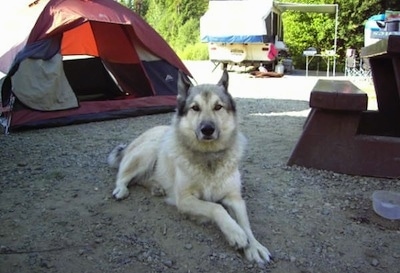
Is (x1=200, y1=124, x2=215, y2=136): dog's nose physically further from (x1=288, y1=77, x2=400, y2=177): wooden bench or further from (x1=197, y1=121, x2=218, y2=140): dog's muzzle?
(x1=288, y1=77, x2=400, y2=177): wooden bench

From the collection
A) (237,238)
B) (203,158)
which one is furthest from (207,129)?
(237,238)

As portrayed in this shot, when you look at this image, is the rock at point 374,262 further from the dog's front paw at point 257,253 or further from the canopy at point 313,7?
the canopy at point 313,7

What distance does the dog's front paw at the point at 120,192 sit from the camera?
3.22m

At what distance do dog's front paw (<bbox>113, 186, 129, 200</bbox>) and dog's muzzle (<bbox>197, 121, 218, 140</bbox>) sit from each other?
821 millimetres

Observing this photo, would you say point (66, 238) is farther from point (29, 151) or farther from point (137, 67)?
point (137, 67)

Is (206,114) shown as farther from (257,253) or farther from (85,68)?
(85,68)

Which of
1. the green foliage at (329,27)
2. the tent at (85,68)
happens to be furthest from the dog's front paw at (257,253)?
the green foliage at (329,27)

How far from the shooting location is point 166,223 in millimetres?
2785

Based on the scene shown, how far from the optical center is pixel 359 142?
148 inches

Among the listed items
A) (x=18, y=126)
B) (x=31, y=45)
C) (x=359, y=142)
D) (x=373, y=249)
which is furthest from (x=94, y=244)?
(x=31, y=45)

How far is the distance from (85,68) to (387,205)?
6.48 meters

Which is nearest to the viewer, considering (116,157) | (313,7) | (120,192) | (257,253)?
(257,253)

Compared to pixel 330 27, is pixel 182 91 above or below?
above

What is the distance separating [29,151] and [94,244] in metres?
2.47
